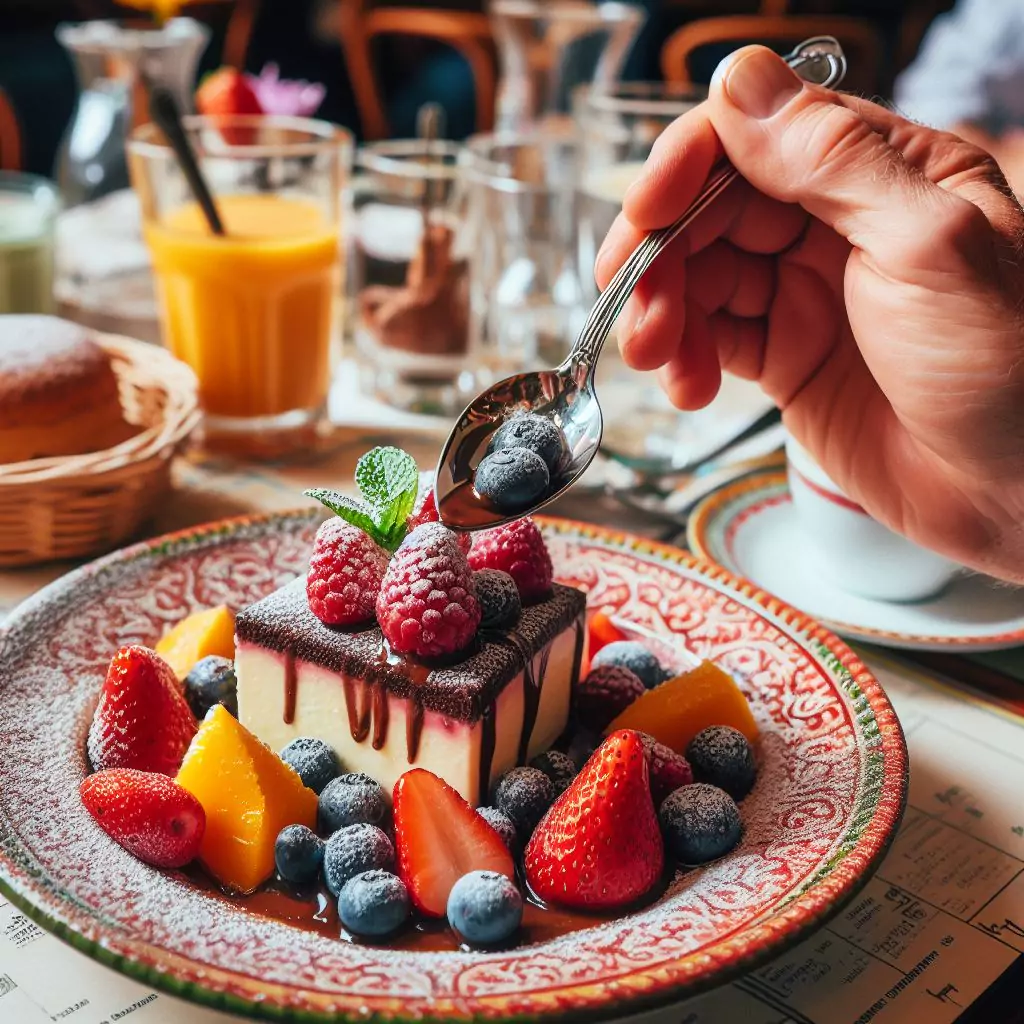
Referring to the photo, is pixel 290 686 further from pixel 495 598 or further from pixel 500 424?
pixel 500 424

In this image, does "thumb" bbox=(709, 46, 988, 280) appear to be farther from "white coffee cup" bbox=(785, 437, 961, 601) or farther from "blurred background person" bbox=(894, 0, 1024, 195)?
"blurred background person" bbox=(894, 0, 1024, 195)

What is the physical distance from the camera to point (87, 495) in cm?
138

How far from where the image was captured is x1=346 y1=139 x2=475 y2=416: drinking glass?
6.15ft

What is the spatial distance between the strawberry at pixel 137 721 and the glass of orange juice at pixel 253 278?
2.57ft

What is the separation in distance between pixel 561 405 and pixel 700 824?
0.43 metres

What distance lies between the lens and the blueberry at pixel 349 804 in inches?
38.6

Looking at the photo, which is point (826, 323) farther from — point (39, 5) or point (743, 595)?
point (39, 5)

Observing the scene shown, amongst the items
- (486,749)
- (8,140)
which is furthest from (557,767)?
(8,140)

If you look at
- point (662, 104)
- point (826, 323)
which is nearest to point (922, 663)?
point (826, 323)

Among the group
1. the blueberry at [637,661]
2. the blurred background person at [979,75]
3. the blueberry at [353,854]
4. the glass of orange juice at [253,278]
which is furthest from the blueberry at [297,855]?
the blurred background person at [979,75]

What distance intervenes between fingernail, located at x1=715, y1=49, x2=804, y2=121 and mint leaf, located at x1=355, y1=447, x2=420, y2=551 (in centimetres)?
45

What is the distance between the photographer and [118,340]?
1.73 meters

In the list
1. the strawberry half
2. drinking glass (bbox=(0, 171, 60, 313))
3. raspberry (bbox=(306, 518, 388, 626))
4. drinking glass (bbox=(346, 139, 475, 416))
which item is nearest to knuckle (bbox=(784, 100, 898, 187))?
raspberry (bbox=(306, 518, 388, 626))

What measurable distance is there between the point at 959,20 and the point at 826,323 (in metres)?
2.71
